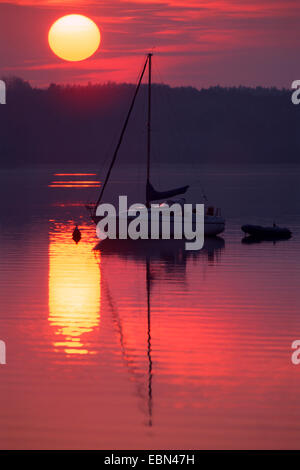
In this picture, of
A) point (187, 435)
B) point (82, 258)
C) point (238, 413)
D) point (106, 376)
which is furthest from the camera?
point (82, 258)

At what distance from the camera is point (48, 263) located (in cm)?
4156

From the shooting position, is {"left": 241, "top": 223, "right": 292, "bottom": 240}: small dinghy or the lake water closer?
the lake water

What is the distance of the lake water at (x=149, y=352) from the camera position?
1681 centimetres

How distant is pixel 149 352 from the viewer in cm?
2270

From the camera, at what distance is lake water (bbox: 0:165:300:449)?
16.8m

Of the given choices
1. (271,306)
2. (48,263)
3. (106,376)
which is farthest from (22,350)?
(48,263)

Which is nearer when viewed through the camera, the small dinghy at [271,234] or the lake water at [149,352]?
the lake water at [149,352]

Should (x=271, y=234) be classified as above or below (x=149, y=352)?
above

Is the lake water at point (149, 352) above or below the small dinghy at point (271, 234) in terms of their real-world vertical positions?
below

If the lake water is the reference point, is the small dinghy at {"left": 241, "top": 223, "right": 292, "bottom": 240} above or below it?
above

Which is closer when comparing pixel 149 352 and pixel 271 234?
pixel 149 352

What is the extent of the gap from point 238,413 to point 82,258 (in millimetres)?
27621
